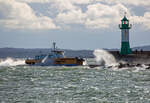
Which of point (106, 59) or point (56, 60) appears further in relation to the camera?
point (56, 60)

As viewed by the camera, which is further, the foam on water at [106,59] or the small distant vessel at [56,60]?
the small distant vessel at [56,60]

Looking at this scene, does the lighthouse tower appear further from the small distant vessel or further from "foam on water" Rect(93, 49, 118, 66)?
the small distant vessel

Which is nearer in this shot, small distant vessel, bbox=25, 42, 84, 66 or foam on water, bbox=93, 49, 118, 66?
foam on water, bbox=93, 49, 118, 66

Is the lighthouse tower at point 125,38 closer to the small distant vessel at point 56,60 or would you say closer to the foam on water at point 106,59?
the foam on water at point 106,59

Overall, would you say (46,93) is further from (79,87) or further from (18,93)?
(79,87)

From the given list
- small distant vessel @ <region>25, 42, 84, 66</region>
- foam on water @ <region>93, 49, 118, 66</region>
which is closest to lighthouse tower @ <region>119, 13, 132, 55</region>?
foam on water @ <region>93, 49, 118, 66</region>

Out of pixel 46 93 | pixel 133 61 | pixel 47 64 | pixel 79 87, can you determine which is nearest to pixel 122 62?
pixel 133 61

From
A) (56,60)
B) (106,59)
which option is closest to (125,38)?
(106,59)

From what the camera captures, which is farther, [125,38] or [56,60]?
[56,60]

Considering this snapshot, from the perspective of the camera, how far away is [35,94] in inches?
1673

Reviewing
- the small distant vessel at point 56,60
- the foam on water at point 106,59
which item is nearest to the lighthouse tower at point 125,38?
the foam on water at point 106,59

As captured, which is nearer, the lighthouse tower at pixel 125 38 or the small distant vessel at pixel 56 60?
the lighthouse tower at pixel 125 38

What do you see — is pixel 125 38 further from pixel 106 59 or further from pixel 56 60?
pixel 56 60

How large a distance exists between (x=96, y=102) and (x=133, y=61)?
6052 centimetres
